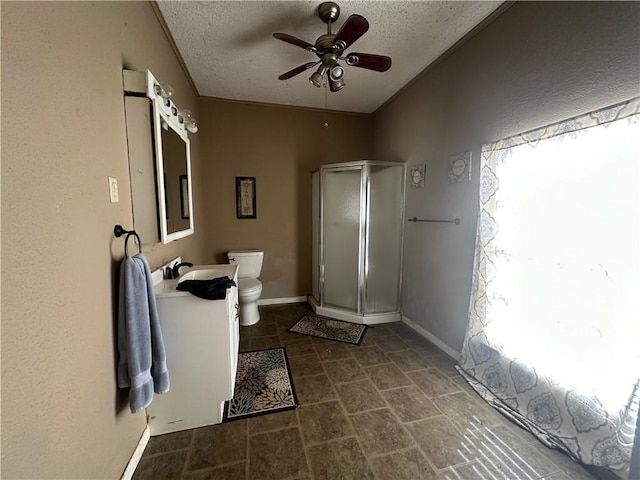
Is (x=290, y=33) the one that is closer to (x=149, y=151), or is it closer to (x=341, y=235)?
(x=149, y=151)

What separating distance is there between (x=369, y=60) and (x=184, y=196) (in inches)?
68.3

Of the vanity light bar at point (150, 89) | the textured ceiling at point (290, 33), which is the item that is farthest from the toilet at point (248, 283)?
the textured ceiling at point (290, 33)

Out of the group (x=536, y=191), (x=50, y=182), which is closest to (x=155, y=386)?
(x=50, y=182)

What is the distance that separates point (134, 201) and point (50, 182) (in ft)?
1.93

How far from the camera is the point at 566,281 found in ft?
4.61

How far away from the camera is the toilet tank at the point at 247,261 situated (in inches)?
122

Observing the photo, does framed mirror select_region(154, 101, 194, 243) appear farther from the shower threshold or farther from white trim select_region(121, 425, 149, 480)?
the shower threshold

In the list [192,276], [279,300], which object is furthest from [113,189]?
[279,300]

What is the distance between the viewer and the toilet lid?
2691 mm

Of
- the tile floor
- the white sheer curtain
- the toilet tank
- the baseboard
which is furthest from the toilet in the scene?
the white sheer curtain

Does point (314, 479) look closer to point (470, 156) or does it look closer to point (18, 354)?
point (18, 354)

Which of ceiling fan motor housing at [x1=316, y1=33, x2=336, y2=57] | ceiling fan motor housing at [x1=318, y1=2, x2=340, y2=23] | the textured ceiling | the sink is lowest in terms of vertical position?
the sink

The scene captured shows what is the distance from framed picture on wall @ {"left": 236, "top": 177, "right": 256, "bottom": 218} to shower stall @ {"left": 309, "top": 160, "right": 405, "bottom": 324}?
0.89 meters

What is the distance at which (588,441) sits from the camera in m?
1.29
